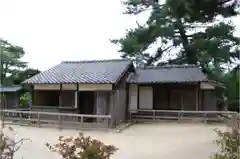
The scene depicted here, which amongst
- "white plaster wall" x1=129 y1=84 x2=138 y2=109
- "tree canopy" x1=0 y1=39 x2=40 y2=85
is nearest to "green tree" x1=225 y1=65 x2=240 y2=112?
"white plaster wall" x1=129 y1=84 x2=138 y2=109

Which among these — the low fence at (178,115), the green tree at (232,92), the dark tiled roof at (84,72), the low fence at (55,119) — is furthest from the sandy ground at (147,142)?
the green tree at (232,92)

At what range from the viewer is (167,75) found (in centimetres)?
1509

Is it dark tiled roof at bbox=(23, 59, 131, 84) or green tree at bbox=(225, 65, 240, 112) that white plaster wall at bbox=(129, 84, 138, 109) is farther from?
green tree at bbox=(225, 65, 240, 112)

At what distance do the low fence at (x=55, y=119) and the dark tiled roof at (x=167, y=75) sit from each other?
3111 millimetres

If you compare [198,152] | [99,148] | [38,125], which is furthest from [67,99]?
[99,148]

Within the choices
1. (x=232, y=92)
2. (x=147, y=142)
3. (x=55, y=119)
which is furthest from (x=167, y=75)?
(x=147, y=142)

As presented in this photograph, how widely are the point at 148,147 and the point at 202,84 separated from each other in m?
7.15

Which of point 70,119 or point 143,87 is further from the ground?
point 143,87

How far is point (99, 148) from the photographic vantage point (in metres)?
3.82

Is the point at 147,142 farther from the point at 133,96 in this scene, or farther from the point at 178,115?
the point at 133,96

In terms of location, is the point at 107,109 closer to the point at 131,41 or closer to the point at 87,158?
the point at 131,41

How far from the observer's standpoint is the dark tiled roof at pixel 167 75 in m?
14.3

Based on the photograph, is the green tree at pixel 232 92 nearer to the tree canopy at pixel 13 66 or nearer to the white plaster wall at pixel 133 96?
the white plaster wall at pixel 133 96

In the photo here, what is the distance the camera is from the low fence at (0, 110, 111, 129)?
11352mm
